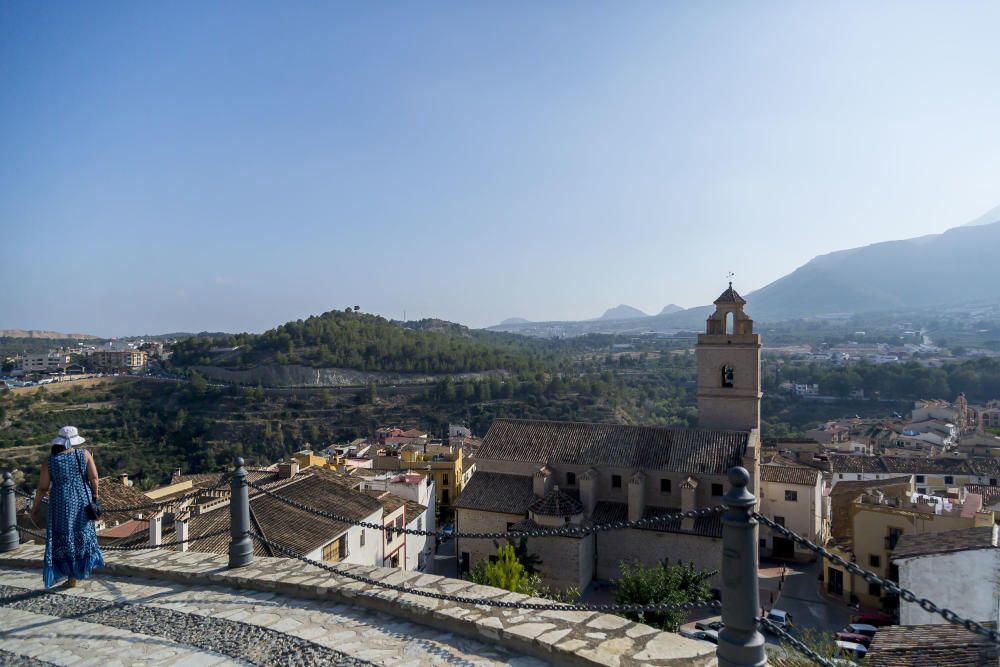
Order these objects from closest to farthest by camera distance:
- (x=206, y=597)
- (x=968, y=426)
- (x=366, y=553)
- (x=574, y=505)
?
(x=206, y=597)
(x=366, y=553)
(x=574, y=505)
(x=968, y=426)

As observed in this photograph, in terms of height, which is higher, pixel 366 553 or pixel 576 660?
pixel 576 660

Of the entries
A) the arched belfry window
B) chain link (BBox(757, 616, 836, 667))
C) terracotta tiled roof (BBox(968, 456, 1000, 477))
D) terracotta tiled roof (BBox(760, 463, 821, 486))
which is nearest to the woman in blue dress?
chain link (BBox(757, 616, 836, 667))

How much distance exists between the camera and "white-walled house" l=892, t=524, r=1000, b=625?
11.8m

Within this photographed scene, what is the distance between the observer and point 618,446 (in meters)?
20.9

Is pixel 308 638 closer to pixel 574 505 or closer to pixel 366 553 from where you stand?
pixel 366 553

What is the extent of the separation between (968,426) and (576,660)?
65.9m

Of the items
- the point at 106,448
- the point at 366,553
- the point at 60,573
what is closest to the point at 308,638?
the point at 60,573

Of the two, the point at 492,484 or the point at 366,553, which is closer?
the point at 366,553

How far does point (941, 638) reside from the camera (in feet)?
24.4

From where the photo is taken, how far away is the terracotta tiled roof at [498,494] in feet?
67.2

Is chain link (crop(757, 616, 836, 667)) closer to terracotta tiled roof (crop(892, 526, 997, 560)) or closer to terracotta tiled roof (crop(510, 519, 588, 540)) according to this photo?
terracotta tiled roof (crop(892, 526, 997, 560))

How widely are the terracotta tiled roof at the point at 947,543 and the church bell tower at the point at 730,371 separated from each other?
285 inches

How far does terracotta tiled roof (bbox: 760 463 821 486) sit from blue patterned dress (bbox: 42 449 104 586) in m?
24.0

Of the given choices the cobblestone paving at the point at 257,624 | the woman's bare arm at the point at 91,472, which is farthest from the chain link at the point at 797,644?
the woman's bare arm at the point at 91,472
